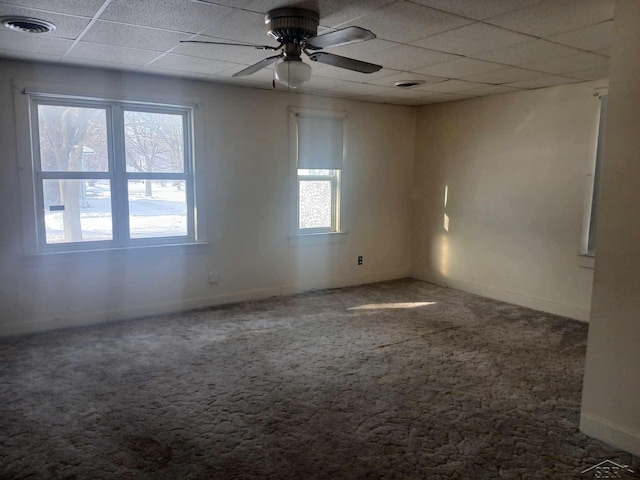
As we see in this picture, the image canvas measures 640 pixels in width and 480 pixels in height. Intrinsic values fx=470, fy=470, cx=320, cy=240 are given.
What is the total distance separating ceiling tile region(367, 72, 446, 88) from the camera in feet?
14.2

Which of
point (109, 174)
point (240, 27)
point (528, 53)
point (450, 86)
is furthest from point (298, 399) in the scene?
point (450, 86)

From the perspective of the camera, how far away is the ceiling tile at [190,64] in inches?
151

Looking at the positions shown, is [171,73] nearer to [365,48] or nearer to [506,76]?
[365,48]

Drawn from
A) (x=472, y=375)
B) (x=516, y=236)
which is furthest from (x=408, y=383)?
(x=516, y=236)

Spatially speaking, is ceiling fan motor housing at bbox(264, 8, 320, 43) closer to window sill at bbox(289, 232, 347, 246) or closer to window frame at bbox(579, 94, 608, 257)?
window sill at bbox(289, 232, 347, 246)

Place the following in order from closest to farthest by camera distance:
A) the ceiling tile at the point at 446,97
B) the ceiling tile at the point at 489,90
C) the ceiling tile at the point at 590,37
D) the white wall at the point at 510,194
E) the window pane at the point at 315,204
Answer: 1. the ceiling tile at the point at 590,37
2. the white wall at the point at 510,194
3. the ceiling tile at the point at 489,90
4. the ceiling tile at the point at 446,97
5. the window pane at the point at 315,204

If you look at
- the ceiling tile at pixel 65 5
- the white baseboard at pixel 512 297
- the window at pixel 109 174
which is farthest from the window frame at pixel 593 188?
the ceiling tile at pixel 65 5

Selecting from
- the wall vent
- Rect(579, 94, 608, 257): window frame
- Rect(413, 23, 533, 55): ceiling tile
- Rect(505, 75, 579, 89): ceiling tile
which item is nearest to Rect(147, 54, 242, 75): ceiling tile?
the wall vent

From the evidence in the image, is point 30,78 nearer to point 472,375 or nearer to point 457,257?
point 472,375

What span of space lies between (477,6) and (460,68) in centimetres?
151

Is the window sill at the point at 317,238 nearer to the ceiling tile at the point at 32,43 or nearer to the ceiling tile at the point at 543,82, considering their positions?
the ceiling tile at the point at 543,82

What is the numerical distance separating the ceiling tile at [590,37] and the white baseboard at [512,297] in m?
2.57

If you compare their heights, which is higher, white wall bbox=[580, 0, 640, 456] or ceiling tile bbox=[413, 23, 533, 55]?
ceiling tile bbox=[413, 23, 533, 55]

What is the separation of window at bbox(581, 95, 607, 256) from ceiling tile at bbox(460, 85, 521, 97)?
0.90 metres
